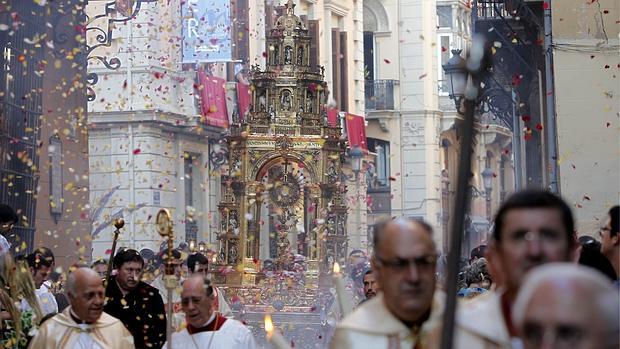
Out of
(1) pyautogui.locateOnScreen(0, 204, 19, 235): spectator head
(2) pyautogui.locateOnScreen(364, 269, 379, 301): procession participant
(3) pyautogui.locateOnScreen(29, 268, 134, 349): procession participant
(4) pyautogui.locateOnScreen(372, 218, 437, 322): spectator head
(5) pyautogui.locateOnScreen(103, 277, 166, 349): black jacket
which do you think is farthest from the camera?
(1) pyautogui.locateOnScreen(0, 204, 19, 235): spectator head

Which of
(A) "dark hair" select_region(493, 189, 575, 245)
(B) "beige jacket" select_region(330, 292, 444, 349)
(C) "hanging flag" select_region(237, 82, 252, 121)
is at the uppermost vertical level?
(C) "hanging flag" select_region(237, 82, 252, 121)

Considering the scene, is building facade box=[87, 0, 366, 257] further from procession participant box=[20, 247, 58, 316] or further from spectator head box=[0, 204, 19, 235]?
spectator head box=[0, 204, 19, 235]

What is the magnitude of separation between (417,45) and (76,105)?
2990cm

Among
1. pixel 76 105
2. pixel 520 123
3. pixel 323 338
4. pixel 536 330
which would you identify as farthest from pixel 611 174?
pixel 520 123

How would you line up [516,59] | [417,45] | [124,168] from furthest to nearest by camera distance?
[417,45], [124,168], [516,59]

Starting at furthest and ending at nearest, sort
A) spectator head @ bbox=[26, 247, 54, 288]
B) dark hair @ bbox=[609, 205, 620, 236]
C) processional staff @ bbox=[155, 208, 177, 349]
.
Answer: spectator head @ bbox=[26, 247, 54, 288] → processional staff @ bbox=[155, 208, 177, 349] → dark hair @ bbox=[609, 205, 620, 236]

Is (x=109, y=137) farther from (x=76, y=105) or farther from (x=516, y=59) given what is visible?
(x=76, y=105)

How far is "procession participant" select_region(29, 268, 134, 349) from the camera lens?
8922 millimetres

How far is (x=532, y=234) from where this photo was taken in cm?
449

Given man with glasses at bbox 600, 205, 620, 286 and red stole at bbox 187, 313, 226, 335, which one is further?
red stole at bbox 187, 313, 226, 335

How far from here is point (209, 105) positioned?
35625 millimetres

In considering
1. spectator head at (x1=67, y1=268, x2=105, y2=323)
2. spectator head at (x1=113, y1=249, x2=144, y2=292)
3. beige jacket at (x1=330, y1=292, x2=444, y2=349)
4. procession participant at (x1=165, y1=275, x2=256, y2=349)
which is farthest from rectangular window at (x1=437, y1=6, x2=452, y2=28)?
beige jacket at (x1=330, y1=292, x2=444, y2=349)

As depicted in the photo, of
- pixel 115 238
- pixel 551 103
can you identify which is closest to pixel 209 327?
pixel 115 238

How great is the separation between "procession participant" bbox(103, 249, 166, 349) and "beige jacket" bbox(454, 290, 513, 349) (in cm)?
713
